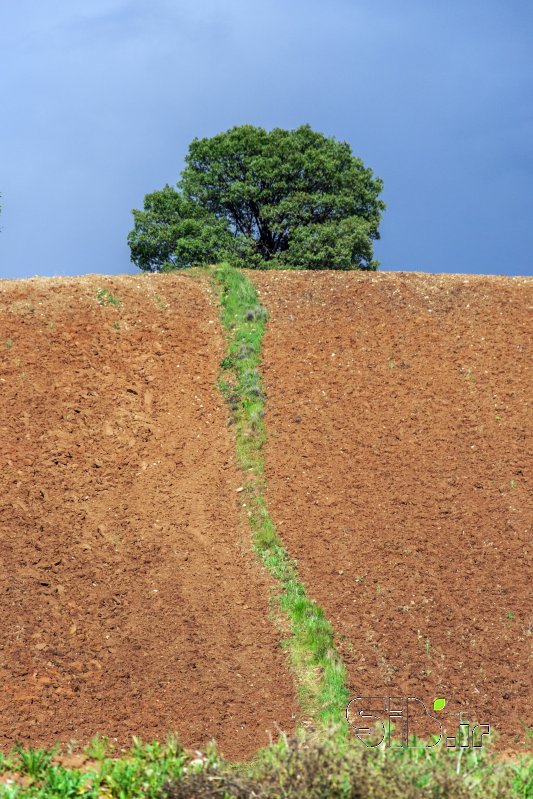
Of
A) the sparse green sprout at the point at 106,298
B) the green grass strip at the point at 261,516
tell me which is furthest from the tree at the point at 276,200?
the sparse green sprout at the point at 106,298

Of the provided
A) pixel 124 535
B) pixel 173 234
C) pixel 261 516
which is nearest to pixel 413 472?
pixel 261 516

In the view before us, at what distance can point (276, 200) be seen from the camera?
26.1m

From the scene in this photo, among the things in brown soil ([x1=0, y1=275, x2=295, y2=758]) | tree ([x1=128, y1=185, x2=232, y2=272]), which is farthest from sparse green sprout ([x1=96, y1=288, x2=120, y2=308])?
tree ([x1=128, y1=185, x2=232, y2=272])

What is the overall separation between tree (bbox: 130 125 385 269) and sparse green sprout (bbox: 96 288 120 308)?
7.72 meters

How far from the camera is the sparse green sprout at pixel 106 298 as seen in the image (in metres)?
17.2

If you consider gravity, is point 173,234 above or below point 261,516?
above

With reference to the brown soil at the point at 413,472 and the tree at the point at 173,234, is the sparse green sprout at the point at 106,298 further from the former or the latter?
the tree at the point at 173,234

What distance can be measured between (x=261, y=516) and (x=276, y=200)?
14.9 m

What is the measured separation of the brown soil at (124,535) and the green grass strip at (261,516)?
22cm

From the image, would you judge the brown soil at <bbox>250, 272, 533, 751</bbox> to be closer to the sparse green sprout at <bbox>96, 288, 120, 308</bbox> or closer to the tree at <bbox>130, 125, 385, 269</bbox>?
the sparse green sprout at <bbox>96, 288, 120, 308</bbox>

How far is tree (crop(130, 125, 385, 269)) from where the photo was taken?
2511cm

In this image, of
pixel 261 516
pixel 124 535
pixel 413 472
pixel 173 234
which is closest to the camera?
pixel 124 535

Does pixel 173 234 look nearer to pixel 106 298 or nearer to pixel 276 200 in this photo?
pixel 276 200

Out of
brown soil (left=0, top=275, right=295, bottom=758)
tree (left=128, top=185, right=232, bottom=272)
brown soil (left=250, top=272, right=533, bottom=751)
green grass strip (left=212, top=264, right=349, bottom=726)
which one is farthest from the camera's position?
tree (left=128, top=185, right=232, bottom=272)
